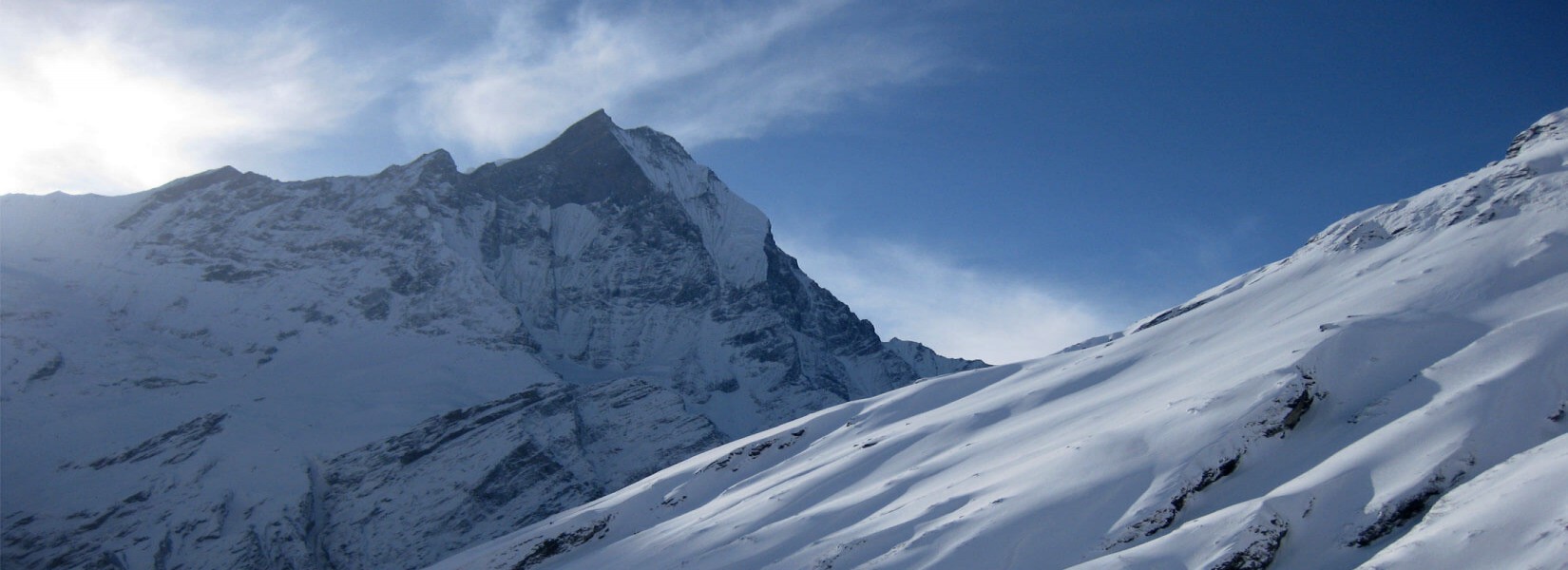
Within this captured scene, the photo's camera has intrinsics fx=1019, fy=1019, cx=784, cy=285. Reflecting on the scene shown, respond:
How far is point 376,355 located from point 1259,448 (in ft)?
344

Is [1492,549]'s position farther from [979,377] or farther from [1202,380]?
[979,377]

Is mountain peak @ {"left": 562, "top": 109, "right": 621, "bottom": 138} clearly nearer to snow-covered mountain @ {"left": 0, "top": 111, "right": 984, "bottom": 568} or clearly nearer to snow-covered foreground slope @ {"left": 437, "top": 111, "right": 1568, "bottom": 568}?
snow-covered mountain @ {"left": 0, "top": 111, "right": 984, "bottom": 568}

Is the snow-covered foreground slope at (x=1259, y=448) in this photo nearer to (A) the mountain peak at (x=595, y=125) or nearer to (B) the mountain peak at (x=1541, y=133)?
(B) the mountain peak at (x=1541, y=133)

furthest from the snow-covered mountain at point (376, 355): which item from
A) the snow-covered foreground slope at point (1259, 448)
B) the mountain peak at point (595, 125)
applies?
the snow-covered foreground slope at point (1259, 448)

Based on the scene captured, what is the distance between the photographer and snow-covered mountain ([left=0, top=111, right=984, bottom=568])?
88750 mm

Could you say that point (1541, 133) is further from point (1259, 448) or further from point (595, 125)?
point (595, 125)

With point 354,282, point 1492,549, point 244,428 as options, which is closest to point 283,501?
point 244,428

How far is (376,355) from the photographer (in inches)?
4530

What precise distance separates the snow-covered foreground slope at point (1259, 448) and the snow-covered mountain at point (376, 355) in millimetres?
42657

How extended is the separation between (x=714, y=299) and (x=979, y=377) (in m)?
100.0

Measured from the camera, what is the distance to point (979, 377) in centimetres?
6156

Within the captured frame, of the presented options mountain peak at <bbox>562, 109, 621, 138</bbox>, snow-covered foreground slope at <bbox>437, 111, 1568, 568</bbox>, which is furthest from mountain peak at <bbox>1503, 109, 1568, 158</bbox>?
mountain peak at <bbox>562, 109, 621, 138</bbox>

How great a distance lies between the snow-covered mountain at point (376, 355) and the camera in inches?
3494

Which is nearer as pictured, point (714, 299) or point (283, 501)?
point (283, 501)
